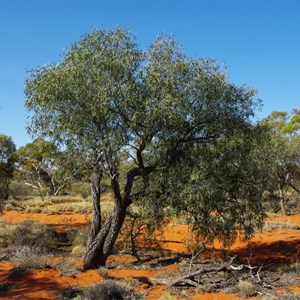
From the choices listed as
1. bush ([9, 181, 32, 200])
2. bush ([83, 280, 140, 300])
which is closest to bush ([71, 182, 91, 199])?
bush ([9, 181, 32, 200])

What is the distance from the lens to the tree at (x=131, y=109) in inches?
484

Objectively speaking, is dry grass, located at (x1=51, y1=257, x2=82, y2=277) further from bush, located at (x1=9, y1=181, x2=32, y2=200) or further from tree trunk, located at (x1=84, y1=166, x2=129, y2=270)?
bush, located at (x1=9, y1=181, x2=32, y2=200)

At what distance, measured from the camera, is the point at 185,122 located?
1323 cm

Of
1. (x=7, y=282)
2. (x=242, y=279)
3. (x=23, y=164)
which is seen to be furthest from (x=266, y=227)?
(x=23, y=164)

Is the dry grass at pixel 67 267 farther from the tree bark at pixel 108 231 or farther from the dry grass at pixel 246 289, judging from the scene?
the dry grass at pixel 246 289

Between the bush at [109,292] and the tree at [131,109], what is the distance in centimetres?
312

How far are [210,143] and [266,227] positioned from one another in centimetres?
1339

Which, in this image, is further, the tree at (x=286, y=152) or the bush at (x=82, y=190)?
the bush at (x=82, y=190)

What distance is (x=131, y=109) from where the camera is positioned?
41.5 feet

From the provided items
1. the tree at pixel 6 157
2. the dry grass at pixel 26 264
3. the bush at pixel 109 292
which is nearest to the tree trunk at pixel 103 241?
the dry grass at pixel 26 264

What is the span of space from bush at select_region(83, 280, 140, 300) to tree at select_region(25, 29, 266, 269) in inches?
123

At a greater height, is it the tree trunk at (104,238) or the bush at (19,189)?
the bush at (19,189)

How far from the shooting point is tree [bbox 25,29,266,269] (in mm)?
12297

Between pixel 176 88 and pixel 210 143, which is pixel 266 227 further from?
pixel 176 88
